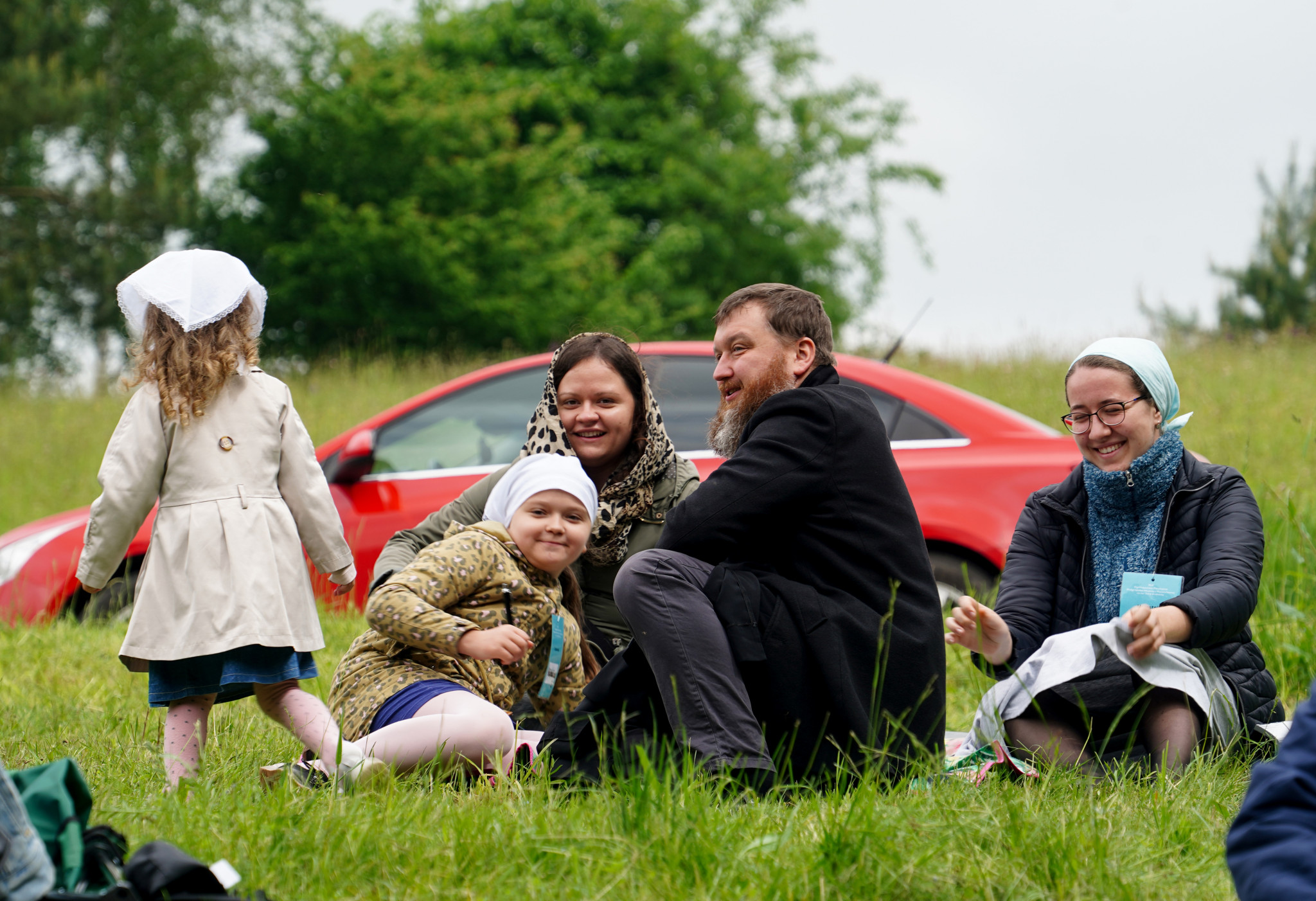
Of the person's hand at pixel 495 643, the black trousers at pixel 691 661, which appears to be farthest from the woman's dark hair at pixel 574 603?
the black trousers at pixel 691 661

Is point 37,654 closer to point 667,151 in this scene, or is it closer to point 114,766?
point 114,766

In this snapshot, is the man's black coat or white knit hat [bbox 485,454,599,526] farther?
white knit hat [bbox 485,454,599,526]

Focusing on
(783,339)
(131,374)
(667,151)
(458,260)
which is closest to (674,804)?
(783,339)

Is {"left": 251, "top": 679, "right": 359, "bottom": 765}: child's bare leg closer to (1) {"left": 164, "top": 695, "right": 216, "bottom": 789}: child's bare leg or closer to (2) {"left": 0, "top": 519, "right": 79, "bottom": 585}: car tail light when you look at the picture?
(1) {"left": 164, "top": 695, "right": 216, "bottom": 789}: child's bare leg

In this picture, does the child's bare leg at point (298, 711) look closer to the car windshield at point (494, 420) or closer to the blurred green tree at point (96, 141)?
the car windshield at point (494, 420)

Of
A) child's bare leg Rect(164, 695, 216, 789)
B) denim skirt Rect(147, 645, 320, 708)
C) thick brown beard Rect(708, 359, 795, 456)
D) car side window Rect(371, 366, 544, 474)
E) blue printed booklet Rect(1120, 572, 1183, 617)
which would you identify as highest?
thick brown beard Rect(708, 359, 795, 456)

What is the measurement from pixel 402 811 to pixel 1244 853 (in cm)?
154

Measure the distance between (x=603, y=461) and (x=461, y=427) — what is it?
2089 millimetres

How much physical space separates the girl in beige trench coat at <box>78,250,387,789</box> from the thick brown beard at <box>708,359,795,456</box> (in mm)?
1172

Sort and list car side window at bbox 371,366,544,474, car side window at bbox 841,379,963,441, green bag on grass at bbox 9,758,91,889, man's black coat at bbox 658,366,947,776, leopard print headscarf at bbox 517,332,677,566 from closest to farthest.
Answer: green bag on grass at bbox 9,758,91,889 < man's black coat at bbox 658,366,947,776 < leopard print headscarf at bbox 517,332,677,566 < car side window at bbox 841,379,963,441 < car side window at bbox 371,366,544,474

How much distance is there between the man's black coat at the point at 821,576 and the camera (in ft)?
9.35

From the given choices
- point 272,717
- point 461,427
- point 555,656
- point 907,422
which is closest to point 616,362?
point 555,656

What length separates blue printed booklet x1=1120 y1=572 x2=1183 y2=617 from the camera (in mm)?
3055

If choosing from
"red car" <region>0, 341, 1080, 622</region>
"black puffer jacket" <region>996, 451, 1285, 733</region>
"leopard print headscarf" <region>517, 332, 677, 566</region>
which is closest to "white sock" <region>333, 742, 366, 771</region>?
"leopard print headscarf" <region>517, 332, 677, 566</region>
